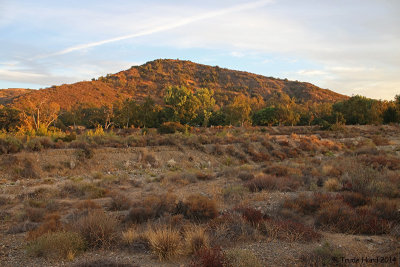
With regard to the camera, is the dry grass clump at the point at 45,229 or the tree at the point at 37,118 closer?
the dry grass clump at the point at 45,229

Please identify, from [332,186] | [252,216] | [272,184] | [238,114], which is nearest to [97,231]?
[252,216]

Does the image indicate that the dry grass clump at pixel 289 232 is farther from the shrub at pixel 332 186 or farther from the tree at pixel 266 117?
the tree at pixel 266 117

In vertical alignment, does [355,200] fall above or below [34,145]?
below

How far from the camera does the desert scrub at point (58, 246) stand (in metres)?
5.53

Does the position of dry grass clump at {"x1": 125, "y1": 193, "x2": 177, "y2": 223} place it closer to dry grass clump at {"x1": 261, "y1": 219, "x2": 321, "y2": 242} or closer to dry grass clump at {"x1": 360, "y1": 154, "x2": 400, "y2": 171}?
dry grass clump at {"x1": 261, "y1": 219, "x2": 321, "y2": 242}

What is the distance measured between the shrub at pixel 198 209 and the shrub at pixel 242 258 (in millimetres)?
2413

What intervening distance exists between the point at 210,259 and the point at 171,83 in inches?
3612

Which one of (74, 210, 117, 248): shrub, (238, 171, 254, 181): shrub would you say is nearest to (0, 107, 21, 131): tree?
(238, 171, 254, 181): shrub

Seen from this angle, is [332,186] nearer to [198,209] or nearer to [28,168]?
[198,209]

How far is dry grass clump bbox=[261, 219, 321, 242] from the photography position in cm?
605

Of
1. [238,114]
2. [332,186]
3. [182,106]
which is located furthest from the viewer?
[238,114]

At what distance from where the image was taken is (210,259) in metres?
4.85

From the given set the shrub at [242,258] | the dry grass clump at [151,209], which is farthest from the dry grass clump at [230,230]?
the dry grass clump at [151,209]

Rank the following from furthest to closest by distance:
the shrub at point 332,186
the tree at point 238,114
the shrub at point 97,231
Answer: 1. the tree at point 238,114
2. the shrub at point 332,186
3. the shrub at point 97,231
